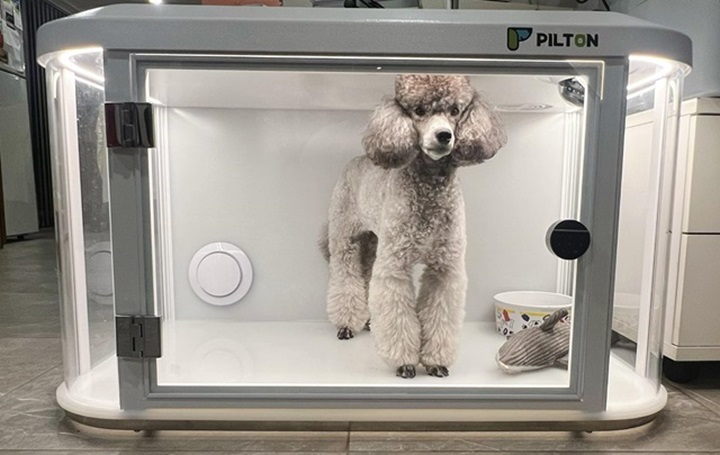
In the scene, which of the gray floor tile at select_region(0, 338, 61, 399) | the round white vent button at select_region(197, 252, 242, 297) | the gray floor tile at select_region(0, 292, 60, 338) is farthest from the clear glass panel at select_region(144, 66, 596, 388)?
the gray floor tile at select_region(0, 292, 60, 338)

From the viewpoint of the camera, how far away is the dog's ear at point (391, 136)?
81 cm

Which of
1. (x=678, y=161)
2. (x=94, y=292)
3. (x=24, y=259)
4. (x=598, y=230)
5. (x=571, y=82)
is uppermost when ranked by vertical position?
(x=571, y=82)

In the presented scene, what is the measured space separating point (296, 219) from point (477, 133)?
1.64ft

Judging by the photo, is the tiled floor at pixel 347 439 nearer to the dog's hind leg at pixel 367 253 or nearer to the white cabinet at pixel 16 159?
the dog's hind leg at pixel 367 253

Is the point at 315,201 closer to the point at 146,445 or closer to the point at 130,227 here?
the point at 130,227

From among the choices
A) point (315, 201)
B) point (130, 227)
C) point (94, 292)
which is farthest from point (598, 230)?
point (94, 292)

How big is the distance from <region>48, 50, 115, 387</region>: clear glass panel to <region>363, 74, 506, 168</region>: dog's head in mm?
462

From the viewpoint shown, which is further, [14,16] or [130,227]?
[14,16]

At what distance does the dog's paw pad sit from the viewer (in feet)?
2.80

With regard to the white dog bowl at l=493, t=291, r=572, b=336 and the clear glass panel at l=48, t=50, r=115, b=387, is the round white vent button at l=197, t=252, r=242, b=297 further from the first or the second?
the white dog bowl at l=493, t=291, r=572, b=336

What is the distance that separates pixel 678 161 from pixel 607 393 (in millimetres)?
471

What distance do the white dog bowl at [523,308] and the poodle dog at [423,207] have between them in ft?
→ 0.64

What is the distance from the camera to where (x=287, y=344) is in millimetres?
1020

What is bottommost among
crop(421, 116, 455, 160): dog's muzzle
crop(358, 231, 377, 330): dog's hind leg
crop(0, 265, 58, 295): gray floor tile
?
crop(0, 265, 58, 295): gray floor tile
